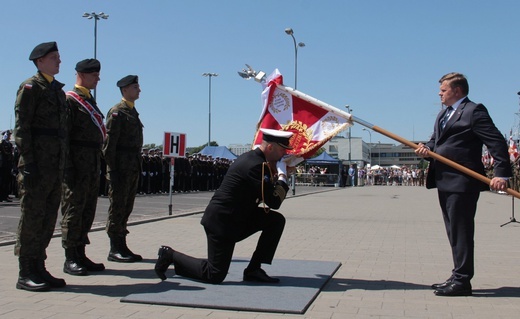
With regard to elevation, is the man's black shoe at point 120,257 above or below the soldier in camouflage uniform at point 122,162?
below

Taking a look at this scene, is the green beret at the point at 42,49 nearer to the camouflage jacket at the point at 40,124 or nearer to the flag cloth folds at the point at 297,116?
the camouflage jacket at the point at 40,124

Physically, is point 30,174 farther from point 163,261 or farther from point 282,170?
point 282,170

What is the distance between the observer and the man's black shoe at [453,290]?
18.4 ft

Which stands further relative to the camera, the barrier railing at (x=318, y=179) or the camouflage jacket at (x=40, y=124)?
the barrier railing at (x=318, y=179)

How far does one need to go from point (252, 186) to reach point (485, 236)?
711cm

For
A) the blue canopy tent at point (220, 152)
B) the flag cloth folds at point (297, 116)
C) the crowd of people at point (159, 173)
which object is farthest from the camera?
the blue canopy tent at point (220, 152)

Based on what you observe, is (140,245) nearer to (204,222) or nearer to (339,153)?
(204,222)

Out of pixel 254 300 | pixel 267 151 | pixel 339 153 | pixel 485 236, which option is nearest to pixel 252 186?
pixel 267 151

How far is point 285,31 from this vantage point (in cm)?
3456

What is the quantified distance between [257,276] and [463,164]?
7.90 feet

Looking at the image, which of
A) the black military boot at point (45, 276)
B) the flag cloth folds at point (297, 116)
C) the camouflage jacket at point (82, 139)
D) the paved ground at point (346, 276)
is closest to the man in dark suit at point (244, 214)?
the paved ground at point (346, 276)

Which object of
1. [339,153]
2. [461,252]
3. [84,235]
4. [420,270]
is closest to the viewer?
[461,252]

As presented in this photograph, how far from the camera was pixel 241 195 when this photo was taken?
233 inches

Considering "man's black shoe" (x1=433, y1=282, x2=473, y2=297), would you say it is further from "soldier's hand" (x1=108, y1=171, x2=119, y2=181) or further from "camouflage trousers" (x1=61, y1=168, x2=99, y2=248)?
"soldier's hand" (x1=108, y1=171, x2=119, y2=181)
